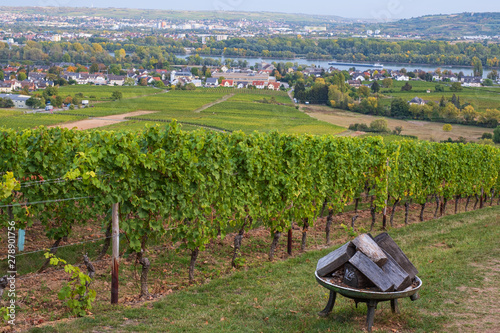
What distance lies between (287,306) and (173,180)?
3403 millimetres

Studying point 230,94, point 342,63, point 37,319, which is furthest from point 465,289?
point 342,63

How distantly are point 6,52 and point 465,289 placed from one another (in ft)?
449

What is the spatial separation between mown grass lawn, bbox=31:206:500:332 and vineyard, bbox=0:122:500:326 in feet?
3.39

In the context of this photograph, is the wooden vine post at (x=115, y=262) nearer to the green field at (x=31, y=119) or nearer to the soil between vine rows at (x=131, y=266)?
the soil between vine rows at (x=131, y=266)

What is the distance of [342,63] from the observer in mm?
169625

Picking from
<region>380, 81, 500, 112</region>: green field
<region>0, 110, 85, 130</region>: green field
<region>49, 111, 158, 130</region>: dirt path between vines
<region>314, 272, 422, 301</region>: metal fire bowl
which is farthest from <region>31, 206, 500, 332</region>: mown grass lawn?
<region>380, 81, 500, 112</region>: green field

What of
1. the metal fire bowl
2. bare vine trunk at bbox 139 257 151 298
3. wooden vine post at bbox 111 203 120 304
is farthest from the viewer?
bare vine trunk at bbox 139 257 151 298

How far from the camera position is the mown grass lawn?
21.7 feet

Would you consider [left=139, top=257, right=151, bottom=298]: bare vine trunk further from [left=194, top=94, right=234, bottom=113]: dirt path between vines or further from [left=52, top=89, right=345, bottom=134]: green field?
[left=194, top=94, right=234, bottom=113]: dirt path between vines

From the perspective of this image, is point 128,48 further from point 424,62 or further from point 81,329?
point 81,329

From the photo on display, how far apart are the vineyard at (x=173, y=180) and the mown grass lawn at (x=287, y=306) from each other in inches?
40.7

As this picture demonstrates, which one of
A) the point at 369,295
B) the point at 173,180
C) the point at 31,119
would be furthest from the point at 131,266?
the point at 31,119

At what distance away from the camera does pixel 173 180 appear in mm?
9398

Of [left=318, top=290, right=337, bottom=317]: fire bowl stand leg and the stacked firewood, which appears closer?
the stacked firewood
